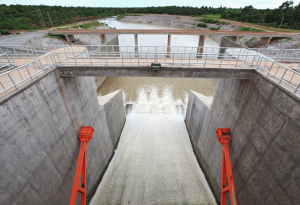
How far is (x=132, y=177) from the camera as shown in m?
12.6

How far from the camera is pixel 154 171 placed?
1305 centimetres

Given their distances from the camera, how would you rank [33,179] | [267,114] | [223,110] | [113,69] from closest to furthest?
[33,179] < [267,114] < [113,69] < [223,110]

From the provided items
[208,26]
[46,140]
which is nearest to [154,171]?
[46,140]

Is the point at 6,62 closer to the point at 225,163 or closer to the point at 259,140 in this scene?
the point at 225,163

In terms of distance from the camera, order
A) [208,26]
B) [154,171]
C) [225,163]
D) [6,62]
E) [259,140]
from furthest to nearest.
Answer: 1. [208,26]
2. [154,171]
3. [6,62]
4. [225,163]
5. [259,140]

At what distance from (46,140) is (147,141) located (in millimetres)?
10081

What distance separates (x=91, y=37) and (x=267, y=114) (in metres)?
45.8

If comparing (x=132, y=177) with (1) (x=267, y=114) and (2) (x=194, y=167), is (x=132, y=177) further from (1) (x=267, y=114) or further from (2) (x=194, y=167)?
(1) (x=267, y=114)

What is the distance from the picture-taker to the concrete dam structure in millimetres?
6074

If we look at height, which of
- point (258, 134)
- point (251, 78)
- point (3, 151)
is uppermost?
point (251, 78)

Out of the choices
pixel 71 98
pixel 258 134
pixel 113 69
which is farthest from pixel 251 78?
pixel 71 98

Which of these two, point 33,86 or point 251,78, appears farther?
point 251,78

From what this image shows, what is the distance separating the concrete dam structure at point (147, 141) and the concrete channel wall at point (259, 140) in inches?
1.7

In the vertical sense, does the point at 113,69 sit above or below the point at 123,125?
above
